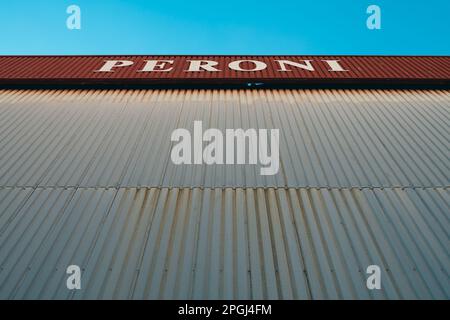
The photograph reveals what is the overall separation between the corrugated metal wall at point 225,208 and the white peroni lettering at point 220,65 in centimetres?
342

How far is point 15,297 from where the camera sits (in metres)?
4.29

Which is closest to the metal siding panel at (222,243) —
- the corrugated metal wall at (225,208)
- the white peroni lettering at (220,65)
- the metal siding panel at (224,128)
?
the corrugated metal wall at (225,208)

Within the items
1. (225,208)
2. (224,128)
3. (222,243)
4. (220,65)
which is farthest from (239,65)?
(222,243)

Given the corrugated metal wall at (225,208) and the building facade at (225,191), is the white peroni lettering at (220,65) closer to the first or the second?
the building facade at (225,191)

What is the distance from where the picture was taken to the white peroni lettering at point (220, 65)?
1214 cm

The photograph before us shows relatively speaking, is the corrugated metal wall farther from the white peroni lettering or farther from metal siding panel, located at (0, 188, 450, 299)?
the white peroni lettering

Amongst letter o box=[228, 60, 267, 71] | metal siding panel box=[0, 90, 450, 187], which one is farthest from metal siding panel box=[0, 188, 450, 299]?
letter o box=[228, 60, 267, 71]

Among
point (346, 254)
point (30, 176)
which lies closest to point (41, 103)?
point (30, 176)

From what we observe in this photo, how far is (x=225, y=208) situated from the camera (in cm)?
568

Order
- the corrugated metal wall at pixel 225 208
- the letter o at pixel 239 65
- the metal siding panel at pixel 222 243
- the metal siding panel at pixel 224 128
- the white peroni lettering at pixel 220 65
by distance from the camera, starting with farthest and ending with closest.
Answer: the letter o at pixel 239 65
the white peroni lettering at pixel 220 65
the metal siding panel at pixel 224 128
the corrugated metal wall at pixel 225 208
the metal siding panel at pixel 222 243

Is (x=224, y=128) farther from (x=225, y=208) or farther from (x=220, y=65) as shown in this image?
(x=220, y=65)

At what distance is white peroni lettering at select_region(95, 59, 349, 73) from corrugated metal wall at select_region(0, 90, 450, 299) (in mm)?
3418

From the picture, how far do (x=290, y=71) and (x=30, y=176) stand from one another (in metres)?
8.82
